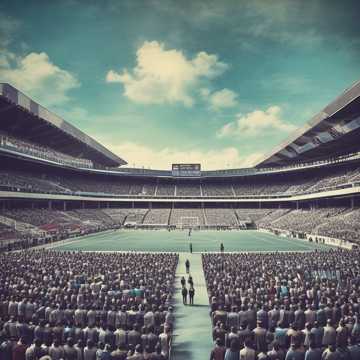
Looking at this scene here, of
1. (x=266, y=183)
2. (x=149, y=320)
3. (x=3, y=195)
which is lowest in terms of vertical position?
(x=149, y=320)

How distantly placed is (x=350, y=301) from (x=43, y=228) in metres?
45.8

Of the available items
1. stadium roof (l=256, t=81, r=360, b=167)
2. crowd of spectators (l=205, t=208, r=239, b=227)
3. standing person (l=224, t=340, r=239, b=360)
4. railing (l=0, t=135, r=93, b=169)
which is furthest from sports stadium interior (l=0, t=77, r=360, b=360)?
crowd of spectators (l=205, t=208, r=239, b=227)

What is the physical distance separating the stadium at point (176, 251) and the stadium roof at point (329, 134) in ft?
0.86

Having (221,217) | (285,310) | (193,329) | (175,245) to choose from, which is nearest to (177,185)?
(221,217)

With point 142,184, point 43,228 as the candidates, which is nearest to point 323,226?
point 43,228

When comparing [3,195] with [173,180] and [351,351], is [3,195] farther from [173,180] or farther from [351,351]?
[173,180]

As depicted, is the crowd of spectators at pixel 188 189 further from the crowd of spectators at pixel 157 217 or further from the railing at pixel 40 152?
the railing at pixel 40 152

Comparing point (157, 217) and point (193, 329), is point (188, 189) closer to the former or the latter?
point (157, 217)

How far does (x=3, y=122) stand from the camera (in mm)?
48156

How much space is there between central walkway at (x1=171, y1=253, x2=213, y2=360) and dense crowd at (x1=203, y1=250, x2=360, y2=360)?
84cm

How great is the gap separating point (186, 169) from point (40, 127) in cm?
4902

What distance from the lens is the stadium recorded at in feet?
32.2

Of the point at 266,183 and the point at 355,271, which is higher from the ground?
the point at 266,183

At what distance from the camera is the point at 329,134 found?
4934 centimetres
